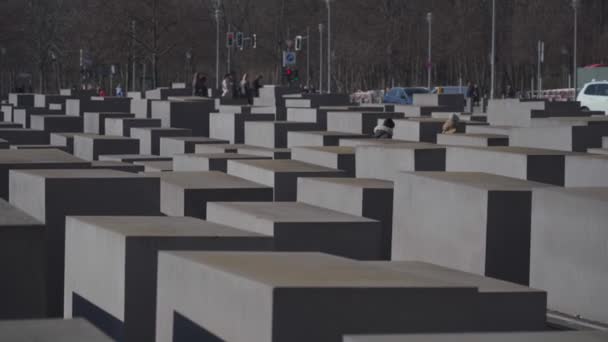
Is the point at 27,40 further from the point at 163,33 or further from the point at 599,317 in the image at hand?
the point at 599,317

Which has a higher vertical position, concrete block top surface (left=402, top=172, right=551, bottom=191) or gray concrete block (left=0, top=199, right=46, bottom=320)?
concrete block top surface (left=402, top=172, right=551, bottom=191)

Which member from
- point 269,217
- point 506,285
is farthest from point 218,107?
point 506,285

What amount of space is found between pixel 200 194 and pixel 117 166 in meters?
2.61

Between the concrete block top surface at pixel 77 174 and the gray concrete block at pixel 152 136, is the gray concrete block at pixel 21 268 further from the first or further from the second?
the gray concrete block at pixel 152 136

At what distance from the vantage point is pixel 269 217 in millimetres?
9539

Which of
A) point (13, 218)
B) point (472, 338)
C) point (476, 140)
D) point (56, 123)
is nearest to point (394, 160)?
point (476, 140)

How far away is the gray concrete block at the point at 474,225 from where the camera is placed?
396 inches

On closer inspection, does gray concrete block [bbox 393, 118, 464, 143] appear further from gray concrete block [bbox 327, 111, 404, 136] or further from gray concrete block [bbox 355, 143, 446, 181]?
gray concrete block [bbox 355, 143, 446, 181]

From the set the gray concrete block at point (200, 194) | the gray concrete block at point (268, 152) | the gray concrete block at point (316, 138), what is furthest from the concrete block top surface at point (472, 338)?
the gray concrete block at point (316, 138)

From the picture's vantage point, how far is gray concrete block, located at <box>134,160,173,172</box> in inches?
617

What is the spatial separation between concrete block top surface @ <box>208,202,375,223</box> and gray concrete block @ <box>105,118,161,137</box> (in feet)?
43.2

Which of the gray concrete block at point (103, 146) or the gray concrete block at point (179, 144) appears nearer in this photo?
the gray concrete block at point (103, 146)

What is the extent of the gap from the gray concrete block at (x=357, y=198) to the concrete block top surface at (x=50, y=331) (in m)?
6.37

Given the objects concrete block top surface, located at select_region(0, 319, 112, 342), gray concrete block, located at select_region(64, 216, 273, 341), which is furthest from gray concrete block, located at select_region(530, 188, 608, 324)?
concrete block top surface, located at select_region(0, 319, 112, 342)
